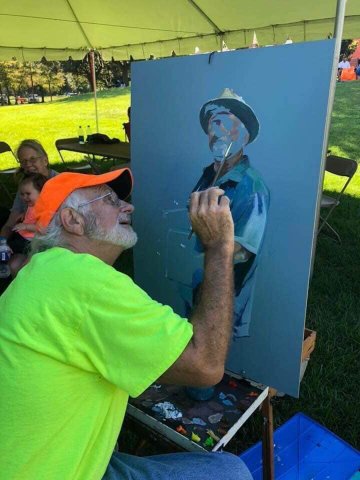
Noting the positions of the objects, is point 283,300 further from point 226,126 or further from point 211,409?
point 226,126

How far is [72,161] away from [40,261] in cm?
764

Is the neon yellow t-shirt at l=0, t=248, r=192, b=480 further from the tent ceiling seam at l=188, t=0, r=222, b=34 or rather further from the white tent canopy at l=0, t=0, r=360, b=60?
the tent ceiling seam at l=188, t=0, r=222, b=34

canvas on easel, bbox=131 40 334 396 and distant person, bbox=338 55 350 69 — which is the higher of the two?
distant person, bbox=338 55 350 69

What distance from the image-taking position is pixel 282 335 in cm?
150

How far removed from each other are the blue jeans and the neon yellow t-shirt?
0.29m

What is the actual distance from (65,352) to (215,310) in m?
0.37

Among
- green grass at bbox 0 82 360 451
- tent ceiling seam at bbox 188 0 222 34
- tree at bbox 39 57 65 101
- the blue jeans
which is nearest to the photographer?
the blue jeans

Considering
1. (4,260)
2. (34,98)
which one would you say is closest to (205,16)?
(4,260)

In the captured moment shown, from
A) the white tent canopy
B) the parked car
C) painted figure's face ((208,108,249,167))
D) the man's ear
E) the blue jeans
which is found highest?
the white tent canopy

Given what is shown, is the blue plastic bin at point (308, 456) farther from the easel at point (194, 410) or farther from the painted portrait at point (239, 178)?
the painted portrait at point (239, 178)

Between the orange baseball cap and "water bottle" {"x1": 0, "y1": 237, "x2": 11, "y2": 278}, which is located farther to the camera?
"water bottle" {"x1": 0, "y1": 237, "x2": 11, "y2": 278}

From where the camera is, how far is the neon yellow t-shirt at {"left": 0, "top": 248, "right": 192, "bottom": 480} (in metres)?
0.91

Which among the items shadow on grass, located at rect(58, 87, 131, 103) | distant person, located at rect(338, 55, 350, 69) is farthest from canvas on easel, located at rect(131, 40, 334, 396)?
distant person, located at rect(338, 55, 350, 69)

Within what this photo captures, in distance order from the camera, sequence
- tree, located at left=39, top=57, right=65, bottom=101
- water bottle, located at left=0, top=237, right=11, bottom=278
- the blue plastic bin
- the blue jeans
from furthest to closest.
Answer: tree, located at left=39, top=57, right=65, bottom=101 < water bottle, located at left=0, top=237, right=11, bottom=278 < the blue plastic bin < the blue jeans
